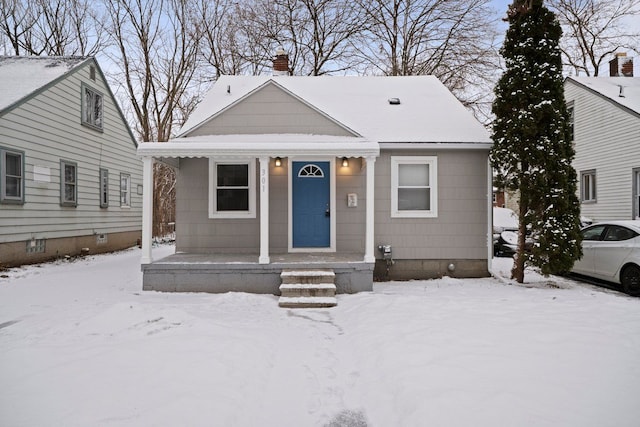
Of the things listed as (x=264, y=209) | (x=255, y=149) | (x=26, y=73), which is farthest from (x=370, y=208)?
(x=26, y=73)

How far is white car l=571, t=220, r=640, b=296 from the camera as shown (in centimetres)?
699

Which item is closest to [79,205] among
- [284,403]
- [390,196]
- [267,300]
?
[267,300]

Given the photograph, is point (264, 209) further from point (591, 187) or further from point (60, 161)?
point (591, 187)

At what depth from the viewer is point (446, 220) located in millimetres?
8453

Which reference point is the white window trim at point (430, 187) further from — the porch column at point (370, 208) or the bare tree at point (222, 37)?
the bare tree at point (222, 37)

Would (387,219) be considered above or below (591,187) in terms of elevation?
A: below

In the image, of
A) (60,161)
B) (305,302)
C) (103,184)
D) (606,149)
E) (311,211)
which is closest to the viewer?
(305,302)

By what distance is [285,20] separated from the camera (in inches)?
758

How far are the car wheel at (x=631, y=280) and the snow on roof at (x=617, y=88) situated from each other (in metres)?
7.77

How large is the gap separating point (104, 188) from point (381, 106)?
422 inches

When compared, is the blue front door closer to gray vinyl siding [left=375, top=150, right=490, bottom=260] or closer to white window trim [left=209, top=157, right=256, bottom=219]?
white window trim [left=209, top=157, right=256, bottom=219]

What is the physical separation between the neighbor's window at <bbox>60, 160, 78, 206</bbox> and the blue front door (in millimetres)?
7911

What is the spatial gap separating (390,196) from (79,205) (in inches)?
407

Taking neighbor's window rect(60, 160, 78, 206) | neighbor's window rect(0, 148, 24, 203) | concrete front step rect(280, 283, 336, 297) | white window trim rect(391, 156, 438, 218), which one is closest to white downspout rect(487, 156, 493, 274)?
white window trim rect(391, 156, 438, 218)
